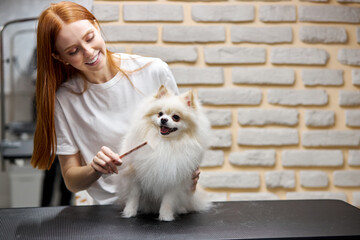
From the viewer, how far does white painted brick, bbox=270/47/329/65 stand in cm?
158

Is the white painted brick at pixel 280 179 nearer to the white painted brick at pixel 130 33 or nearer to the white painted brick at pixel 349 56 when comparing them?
the white painted brick at pixel 349 56

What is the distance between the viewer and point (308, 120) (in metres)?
1.59

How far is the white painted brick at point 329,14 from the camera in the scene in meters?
1.58

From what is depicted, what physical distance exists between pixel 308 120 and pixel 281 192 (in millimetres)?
327

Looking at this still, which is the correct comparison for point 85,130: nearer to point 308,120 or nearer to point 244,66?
point 244,66

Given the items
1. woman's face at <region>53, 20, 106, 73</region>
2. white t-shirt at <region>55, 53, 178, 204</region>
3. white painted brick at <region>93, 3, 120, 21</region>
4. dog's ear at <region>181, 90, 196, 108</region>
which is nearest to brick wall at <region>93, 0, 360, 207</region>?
white painted brick at <region>93, 3, 120, 21</region>

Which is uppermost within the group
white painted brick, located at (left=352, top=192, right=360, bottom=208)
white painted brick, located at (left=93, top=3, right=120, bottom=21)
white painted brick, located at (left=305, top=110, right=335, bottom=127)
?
white painted brick, located at (left=93, top=3, right=120, bottom=21)

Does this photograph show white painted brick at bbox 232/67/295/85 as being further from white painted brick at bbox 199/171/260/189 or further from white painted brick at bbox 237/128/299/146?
white painted brick at bbox 199/171/260/189

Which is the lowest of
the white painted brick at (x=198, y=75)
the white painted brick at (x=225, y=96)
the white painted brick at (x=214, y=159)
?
the white painted brick at (x=214, y=159)

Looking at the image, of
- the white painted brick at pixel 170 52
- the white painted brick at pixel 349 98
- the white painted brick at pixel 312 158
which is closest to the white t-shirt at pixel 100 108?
the white painted brick at pixel 170 52

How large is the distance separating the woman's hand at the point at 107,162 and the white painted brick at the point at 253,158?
2.51ft

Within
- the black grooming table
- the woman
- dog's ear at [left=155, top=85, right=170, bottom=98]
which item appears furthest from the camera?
the woman

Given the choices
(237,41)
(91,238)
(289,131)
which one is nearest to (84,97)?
(91,238)

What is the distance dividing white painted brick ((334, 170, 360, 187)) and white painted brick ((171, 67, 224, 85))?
65 cm
